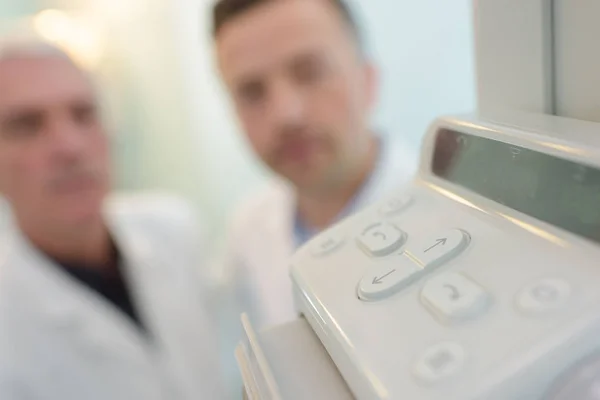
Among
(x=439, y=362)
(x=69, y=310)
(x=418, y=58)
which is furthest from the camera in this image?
(x=418, y=58)

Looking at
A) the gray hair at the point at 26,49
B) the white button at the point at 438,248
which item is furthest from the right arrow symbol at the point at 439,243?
the gray hair at the point at 26,49

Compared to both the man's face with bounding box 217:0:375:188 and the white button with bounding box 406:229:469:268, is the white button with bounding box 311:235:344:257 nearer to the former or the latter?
the white button with bounding box 406:229:469:268

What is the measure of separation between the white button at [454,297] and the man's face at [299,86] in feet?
1.93

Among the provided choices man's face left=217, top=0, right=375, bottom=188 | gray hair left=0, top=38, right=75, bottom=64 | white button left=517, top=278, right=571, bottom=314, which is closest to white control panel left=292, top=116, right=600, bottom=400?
white button left=517, top=278, right=571, bottom=314

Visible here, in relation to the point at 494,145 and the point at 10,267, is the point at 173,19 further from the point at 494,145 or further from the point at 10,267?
the point at 494,145

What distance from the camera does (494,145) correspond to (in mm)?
234

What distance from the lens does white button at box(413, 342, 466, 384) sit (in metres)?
0.16

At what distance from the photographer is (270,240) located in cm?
82

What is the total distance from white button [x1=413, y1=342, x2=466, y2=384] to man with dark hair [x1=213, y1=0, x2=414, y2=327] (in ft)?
1.98

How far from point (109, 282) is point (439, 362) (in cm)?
70

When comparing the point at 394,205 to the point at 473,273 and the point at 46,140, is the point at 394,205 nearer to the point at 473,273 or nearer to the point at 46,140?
the point at 473,273

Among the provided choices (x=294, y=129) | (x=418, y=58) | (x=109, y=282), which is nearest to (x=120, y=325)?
(x=109, y=282)

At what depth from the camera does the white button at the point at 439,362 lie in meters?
0.16

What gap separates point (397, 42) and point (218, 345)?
0.49 metres
